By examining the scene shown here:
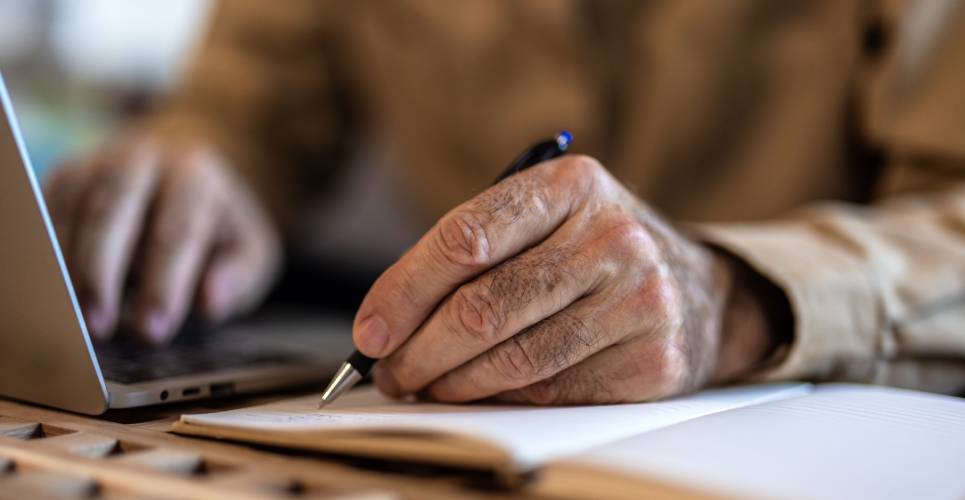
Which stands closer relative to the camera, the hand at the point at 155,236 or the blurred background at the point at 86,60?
the hand at the point at 155,236

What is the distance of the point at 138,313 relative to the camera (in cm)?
70

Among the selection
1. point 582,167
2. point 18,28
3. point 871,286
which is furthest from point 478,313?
point 18,28

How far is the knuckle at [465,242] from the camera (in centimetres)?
43

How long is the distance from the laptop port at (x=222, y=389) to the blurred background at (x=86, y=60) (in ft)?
5.31

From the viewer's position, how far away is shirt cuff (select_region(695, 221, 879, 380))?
56 centimetres

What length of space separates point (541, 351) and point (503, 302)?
0.04 meters

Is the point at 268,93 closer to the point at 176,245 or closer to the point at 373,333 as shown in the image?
the point at 176,245

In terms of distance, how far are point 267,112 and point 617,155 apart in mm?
554

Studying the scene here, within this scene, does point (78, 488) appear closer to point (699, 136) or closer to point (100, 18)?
point (699, 136)

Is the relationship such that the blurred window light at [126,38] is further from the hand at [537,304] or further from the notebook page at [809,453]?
the notebook page at [809,453]

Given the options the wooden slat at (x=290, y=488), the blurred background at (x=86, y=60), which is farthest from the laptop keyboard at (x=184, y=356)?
the blurred background at (x=86, y=60)

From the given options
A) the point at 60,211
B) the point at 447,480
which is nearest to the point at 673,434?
the point at 447,480

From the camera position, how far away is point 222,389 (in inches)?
19.8

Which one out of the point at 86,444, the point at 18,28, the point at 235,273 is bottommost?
the point at 235,273
